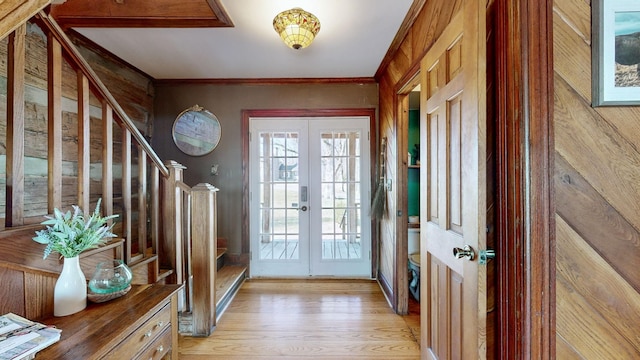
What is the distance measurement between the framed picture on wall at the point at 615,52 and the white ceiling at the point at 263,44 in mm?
1220

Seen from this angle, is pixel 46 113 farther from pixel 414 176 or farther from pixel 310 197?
pixel 414 176

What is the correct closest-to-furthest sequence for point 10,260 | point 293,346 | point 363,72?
point 10,260 → point 293,346 → point 363,72

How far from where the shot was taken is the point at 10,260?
1054 millimetres

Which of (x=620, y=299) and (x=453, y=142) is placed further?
(x=453, y=142)

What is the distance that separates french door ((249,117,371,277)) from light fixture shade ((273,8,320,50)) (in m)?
1.42

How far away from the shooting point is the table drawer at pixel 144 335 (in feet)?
3.49

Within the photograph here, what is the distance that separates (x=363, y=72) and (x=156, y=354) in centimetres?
312

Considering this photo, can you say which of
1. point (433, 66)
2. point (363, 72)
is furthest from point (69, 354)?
point (363, 72)

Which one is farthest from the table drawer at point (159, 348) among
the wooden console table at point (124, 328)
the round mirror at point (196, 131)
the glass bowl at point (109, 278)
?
the round mirror at point (196, 131)

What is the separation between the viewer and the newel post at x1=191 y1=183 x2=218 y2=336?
2191mm

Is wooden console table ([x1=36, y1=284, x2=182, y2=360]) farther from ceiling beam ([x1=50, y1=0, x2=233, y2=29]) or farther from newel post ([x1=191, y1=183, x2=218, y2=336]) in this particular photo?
ceiling beam ([x1=50, y1=0, x2=233, y2=29])

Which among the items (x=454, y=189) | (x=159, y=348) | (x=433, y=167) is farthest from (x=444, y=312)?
(x=159, y=348)

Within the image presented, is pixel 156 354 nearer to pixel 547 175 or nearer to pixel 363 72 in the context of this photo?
pixel 547 175

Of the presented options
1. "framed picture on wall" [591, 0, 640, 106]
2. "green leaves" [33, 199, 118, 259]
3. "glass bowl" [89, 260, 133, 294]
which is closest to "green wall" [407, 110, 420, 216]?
"framed picture on wall" [591, 0, 640, 106]
